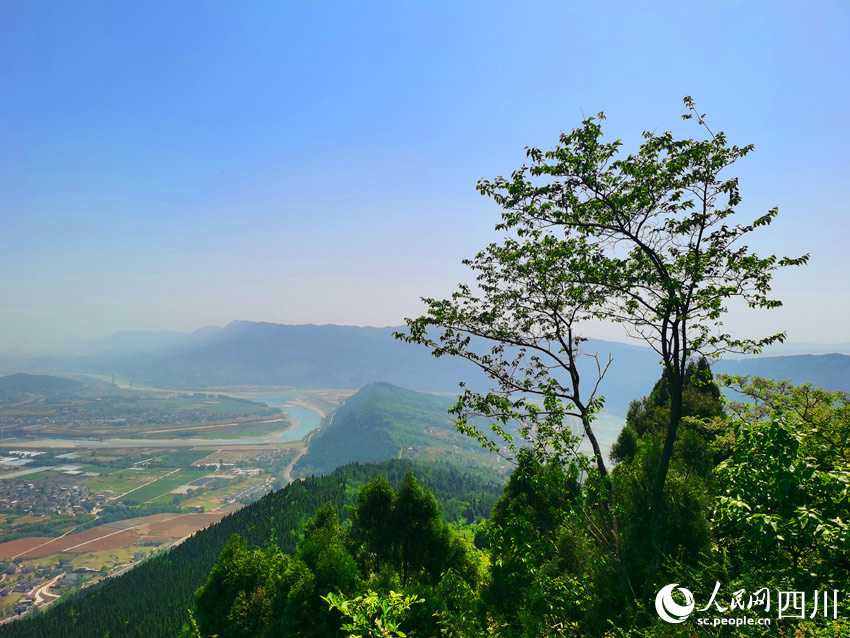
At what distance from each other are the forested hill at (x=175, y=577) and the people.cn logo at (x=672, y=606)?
168ft

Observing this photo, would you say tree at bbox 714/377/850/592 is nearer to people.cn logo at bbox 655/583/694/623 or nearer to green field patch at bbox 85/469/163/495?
people.cn logo at bbox 655/583/694/623

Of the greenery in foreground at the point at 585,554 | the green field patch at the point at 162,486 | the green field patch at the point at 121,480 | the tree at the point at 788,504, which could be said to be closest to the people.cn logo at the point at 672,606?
the greenery in foreground at the point at 585,554

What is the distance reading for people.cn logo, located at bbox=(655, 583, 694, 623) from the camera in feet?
20.4

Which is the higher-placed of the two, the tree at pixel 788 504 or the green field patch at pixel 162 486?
the tree at pixel 788 504

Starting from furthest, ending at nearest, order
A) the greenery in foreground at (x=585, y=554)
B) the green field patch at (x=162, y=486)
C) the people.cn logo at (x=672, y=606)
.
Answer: the green field patch at (x=162, y=486) < the people.cn logo at (x=672, y=606) < the greenery in foreground at (x=585, y=554)

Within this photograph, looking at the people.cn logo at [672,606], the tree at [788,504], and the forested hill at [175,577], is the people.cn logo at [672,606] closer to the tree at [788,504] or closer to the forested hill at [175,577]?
the tree at [788,504]

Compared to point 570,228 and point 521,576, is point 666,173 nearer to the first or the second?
point 570,228

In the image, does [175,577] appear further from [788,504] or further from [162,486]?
[162,486]

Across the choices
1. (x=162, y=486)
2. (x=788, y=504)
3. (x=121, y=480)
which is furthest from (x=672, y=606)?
(x=121, y=480)

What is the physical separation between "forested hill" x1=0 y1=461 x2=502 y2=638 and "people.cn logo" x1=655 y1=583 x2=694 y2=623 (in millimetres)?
51068

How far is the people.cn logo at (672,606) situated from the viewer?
6.22 metres

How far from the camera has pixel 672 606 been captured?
657cm

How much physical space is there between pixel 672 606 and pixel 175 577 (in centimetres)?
8389

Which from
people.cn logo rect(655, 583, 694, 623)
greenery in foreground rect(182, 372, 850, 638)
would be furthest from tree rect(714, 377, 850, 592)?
people.cn logo rect(655, 583, 694, 623)
